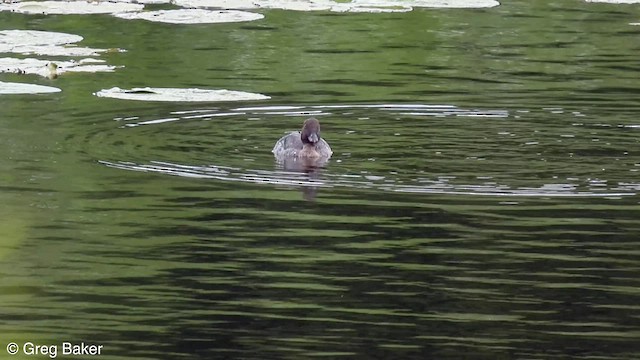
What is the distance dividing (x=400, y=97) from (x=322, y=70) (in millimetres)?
3050

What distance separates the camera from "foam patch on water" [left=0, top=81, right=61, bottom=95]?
764 inches

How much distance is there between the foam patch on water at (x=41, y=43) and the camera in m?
23.2

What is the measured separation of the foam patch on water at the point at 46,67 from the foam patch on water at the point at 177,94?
6.11 feet

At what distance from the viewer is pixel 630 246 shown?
474 inches

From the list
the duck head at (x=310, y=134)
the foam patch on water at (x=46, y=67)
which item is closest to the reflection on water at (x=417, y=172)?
the duck head at (x=310, y=134)

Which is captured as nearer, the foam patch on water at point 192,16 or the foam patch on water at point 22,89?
the foam patch on water at point 22,89

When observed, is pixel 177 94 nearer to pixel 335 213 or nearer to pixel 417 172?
pixel 417 172

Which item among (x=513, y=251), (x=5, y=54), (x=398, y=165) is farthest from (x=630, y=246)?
(x=5, y=54)

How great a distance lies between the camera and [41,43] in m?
23.8

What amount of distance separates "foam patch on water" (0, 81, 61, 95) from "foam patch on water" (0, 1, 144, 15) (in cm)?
811

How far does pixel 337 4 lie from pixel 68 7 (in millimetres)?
4609

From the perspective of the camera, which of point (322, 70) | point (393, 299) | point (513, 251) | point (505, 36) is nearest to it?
point (393, 299)

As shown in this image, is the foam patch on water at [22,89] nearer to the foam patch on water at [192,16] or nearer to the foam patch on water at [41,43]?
the foam patch on water at [41,43]

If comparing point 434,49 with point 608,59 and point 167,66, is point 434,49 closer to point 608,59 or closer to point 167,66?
point 608,59
